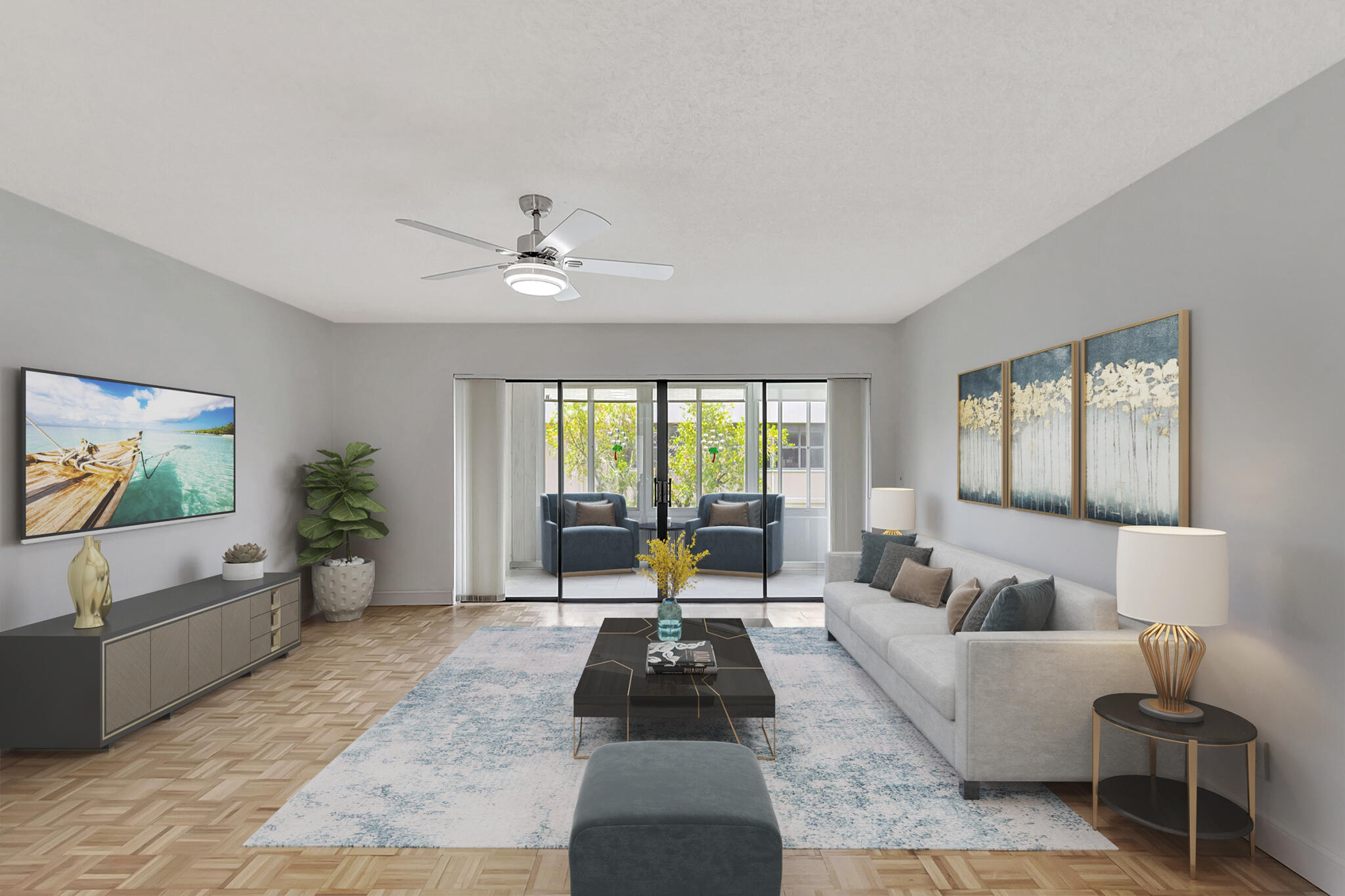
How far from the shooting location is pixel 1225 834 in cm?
222

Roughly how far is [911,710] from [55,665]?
4.01 meters

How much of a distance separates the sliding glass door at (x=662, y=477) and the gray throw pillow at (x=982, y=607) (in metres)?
3.21

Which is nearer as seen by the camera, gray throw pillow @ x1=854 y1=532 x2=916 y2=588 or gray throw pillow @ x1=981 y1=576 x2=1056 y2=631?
gray throw pillow @ x1=981 y1=576 x2=1056 y2=631

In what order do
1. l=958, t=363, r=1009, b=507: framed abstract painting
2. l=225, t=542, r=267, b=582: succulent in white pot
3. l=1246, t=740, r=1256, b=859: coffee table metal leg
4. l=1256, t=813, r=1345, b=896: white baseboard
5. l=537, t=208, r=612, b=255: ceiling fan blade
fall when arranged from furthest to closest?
l=225, t=542, r=267, b=582: succulent in white pot
l=958, t=363, r=1009, b=507: framed abstract painting
l=537, t=208, r=612, b=255: ceiling fan blade
l=1246, t=740, r=1256, b=859: coffee table metal leg
l=1256, t=813, r=1345, b=896: white baseboard

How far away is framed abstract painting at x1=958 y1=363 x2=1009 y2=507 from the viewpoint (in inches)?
169

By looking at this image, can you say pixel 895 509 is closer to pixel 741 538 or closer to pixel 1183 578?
pixel 741 538

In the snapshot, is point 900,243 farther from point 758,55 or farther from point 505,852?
point 505,852

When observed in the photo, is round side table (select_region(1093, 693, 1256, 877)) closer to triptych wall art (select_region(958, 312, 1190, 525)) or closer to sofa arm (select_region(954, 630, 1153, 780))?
sofa arm (select_region(954, 630, 1153, 780))

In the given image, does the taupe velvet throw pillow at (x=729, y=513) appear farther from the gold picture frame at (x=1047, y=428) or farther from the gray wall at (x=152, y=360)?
the gray wall at (x=152, y=360)

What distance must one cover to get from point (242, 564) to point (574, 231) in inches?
134

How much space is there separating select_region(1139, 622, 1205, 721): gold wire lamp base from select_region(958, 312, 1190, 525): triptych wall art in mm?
529

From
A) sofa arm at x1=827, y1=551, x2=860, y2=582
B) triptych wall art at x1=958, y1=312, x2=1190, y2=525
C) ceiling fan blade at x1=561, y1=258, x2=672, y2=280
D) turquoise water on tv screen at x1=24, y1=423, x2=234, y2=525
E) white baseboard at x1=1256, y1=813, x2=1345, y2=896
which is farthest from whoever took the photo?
sofa arm at x1=827, y1=551, x2=860, y2=582

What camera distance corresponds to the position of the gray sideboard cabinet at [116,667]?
3.11 meters

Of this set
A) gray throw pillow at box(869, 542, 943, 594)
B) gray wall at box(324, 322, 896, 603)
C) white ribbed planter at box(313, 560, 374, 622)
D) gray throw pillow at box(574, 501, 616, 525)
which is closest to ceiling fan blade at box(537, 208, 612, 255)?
gray throw pillow at box(869, 542, 943, 594)
